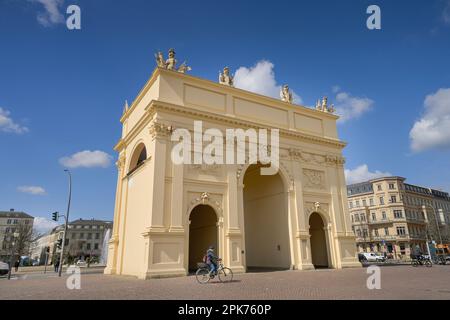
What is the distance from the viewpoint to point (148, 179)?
65.0ft

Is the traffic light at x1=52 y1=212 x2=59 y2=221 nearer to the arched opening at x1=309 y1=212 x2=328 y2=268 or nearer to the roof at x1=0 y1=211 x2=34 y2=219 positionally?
the arched opening at x1=309 y1=212 x2=328 y2=268

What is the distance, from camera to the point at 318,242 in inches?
1083

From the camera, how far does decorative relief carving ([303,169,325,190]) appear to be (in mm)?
25891

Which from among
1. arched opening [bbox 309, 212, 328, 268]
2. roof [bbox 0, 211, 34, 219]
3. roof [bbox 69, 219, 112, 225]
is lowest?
arched opening [bbox 309, 212, 328, 268]

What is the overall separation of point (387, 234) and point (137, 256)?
64667 mm

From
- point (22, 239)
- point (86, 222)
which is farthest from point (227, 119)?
point (86, 222)

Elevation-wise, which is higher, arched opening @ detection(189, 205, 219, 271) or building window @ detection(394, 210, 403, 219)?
building window @ detection(394, 210, 403, 219)

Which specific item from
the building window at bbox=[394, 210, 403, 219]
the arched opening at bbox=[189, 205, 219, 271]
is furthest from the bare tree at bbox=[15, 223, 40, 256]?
the building window at bbox=[394, 210, 403, 219]

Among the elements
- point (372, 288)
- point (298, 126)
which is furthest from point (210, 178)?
point (372, 288)

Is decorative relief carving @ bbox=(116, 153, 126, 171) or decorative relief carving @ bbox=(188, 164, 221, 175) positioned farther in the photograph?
decorative relief carving @ bbox=(116, 153, 126, 171)

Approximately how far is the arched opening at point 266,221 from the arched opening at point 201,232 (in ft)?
14.5

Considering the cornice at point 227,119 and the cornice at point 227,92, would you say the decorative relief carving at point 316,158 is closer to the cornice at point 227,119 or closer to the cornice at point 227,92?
the cornice at point 227,119

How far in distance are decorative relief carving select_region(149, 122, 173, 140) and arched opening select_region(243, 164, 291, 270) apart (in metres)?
9.32
